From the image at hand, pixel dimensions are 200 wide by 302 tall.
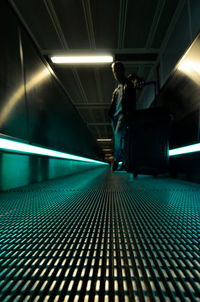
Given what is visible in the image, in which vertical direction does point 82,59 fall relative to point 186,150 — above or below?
above

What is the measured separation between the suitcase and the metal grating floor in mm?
1288

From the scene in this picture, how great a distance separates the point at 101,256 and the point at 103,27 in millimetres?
4567

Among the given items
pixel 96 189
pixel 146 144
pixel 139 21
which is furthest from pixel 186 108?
pixel 139 21

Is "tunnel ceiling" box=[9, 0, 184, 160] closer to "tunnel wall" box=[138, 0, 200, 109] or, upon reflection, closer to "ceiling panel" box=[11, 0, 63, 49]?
"ceiling panel" box=[11, 0, 63, 49]

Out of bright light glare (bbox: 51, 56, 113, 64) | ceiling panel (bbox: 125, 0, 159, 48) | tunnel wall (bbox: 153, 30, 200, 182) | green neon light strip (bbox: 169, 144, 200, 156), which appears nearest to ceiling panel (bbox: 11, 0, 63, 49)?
bright light glare (bbox: 51, 56, 113, 64)

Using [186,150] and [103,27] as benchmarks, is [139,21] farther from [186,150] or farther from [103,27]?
[186,150]

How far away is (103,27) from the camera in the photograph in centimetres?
339

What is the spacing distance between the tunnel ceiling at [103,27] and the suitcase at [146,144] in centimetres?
277

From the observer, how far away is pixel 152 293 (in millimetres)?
320

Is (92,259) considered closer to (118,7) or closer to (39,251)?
(39,251)

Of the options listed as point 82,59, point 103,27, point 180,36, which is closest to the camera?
point 180,36

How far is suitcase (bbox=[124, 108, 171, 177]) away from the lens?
2.08m

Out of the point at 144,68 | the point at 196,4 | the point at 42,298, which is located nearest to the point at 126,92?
the point at 196,4

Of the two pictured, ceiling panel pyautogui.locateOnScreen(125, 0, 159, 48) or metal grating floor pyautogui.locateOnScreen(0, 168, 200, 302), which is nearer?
metal grating floor pyautogui.locateOnScreen(0, 168, 200, 302)
